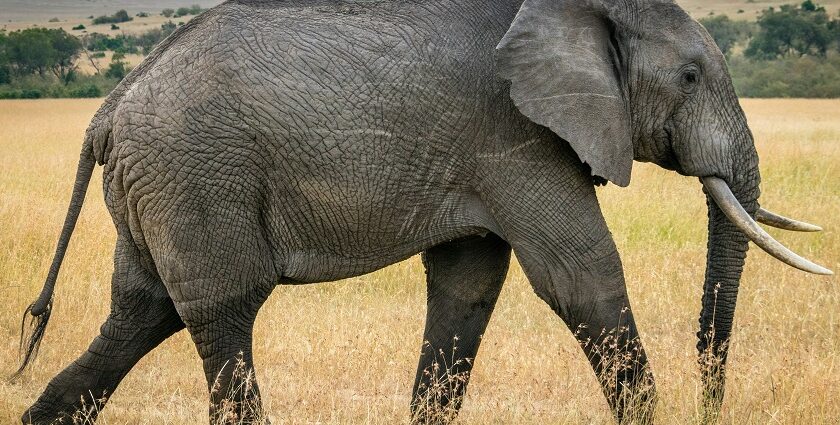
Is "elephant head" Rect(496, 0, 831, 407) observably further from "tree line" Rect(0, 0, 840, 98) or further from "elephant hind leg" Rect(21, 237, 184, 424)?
"tree line" Rect(0, 0, 840, 98)

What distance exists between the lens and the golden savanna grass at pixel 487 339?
6.06 m

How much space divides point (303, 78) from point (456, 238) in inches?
40.2

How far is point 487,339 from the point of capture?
25.1 feet

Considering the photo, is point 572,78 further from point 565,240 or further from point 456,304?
point 456,304

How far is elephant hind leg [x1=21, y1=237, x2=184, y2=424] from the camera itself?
545cm

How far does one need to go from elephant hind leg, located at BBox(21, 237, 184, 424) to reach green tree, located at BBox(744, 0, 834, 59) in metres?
61.9

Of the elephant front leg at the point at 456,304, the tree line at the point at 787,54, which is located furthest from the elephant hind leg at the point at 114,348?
the tree line at the point at 787,54

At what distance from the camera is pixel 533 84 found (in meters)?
4.95

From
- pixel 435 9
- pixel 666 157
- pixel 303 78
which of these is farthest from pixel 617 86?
pixel 303 78

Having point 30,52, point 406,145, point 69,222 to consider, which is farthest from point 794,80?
point 69,222

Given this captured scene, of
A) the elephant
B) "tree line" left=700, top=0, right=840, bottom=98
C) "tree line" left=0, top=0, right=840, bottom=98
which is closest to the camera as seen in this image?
the elephant

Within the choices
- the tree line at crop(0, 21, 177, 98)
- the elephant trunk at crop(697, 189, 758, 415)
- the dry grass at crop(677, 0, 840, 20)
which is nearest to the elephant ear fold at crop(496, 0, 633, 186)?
the elephant trunk at crop(697, 189, 758, 415)

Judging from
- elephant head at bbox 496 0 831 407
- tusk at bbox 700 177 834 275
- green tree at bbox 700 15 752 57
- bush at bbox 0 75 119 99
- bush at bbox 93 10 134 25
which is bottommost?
bush at bbox 93 10 134 25

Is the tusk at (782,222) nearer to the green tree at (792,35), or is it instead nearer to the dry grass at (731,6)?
the green tree at (792,35)
